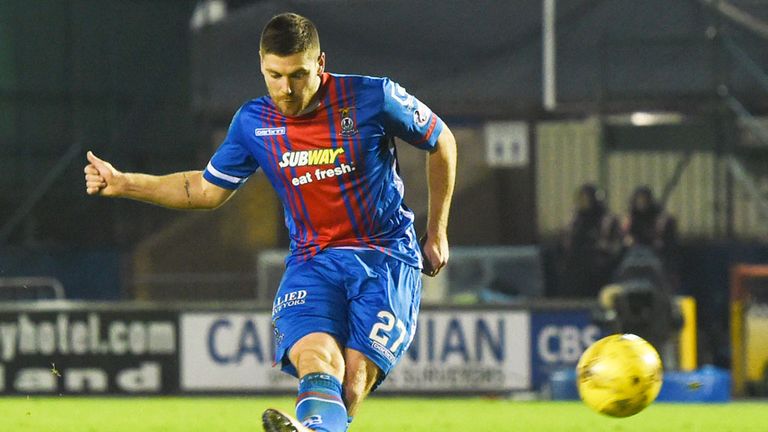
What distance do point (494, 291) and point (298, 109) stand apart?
11136 mm

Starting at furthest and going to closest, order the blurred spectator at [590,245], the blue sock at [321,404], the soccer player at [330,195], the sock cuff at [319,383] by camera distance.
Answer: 1. the blurred spectator at [590,245]
2. the soccer player at [330,195]
3. the sock cuff at [319,383]
4. the blue sock at [321,404]

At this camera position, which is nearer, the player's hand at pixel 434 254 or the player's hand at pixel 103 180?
the player's hand at pixel 103 180

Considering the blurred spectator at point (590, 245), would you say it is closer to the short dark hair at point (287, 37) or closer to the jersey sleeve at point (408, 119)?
the jersey sleeve at point (408, 119)

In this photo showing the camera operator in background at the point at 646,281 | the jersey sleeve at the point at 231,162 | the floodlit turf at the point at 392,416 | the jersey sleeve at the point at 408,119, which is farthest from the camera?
the camera operator in background at the point at 646,281

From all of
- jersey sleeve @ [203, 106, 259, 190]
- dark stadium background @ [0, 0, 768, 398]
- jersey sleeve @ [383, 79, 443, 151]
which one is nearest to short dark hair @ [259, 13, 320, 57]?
jersey sleeve @ [383, 79, 443, 151]

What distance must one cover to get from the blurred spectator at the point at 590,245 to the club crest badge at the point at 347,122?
1061 centimetres

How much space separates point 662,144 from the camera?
61.4 feet

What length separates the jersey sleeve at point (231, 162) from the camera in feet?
21.9

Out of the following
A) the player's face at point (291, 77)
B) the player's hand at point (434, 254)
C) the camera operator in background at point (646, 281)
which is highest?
the player's face at point (291, 77)

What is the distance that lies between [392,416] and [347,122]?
5764mm

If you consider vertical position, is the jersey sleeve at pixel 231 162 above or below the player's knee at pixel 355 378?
above

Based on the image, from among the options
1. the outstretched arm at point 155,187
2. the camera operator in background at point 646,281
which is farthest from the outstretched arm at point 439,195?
the camera operator in background at point 646,281

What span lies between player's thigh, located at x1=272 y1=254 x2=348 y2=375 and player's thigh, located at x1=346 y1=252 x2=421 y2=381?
66 millimetres

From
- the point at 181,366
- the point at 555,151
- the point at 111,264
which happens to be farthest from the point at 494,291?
the point at 111,264
